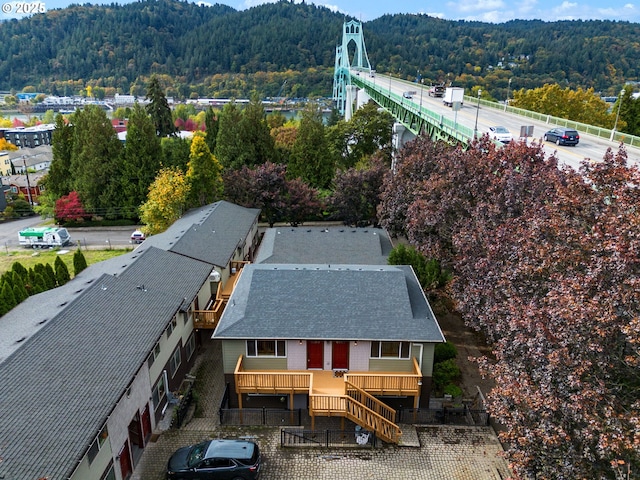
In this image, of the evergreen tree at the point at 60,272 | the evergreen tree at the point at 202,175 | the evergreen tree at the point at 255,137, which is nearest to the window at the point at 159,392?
the evergreen tree at the point at 60,272

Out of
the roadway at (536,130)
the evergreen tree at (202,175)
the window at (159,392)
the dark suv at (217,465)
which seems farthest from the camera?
the evergreen tree at (202,175)

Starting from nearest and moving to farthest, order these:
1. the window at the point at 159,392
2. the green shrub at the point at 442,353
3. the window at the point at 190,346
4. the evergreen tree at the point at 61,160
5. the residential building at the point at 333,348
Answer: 1. the window at the point at 159,392
2. the residential building at the point at 333,348
3. the green shrub at the point at 442,353
4. the window at the point at 190,346
5. the evergreen tree at the point at 61,160

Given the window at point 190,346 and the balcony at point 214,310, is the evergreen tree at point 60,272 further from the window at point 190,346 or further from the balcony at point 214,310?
the window at point 190,346

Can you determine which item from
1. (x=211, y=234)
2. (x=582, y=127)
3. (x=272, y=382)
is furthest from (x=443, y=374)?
(x=582, y=127)

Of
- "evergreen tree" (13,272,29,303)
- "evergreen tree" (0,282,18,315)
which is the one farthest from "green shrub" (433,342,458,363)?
"evergreen tree" (13,272,29,303)

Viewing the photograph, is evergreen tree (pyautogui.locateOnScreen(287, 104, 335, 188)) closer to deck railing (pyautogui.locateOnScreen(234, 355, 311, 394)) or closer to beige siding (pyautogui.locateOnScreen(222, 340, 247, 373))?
beige siding (pyautogui.locateOnScreen(222, 340, 247, 373))

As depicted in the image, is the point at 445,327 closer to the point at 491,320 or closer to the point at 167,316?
the point at 491,320

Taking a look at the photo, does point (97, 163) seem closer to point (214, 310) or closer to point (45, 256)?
point (45, 256)
